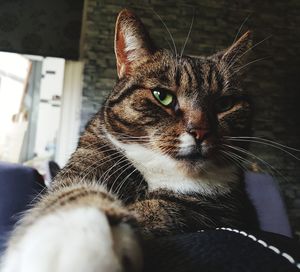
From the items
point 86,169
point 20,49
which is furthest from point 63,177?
point 20,49

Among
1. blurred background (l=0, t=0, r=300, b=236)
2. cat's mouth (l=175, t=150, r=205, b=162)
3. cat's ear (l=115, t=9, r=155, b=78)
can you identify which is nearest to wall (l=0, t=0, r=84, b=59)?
blurred background (l=0, t=0, r=300, b=236)

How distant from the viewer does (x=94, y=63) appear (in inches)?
127

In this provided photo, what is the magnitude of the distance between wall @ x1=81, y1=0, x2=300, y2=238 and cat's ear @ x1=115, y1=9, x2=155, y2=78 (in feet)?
7.69

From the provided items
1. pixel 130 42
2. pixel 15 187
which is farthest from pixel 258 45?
pixel 130 42

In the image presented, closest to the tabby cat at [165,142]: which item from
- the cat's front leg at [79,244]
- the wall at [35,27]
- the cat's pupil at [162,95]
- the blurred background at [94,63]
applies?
the cat's pupil at [162,95]

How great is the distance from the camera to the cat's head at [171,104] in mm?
752

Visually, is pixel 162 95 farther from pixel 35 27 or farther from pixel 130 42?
pixel 35 27

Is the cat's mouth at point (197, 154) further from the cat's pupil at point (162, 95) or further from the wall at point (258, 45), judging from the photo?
the wall at point (258, 45)

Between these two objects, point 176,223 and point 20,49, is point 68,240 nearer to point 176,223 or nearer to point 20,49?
point 176,223

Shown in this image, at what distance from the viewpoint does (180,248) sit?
409mm

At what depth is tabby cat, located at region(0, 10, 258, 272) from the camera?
0.67 m

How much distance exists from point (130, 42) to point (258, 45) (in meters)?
2.70

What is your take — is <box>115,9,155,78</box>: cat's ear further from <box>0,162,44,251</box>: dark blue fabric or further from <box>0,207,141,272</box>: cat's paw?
<box>0,162,44,251</box>: dark blue fabric

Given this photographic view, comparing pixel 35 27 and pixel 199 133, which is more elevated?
pixel 35 27
